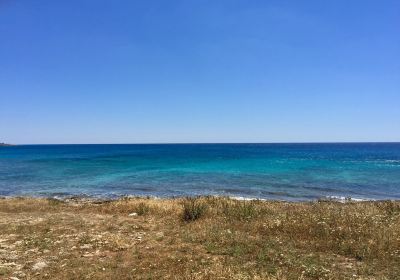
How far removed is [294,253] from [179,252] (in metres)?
3.47

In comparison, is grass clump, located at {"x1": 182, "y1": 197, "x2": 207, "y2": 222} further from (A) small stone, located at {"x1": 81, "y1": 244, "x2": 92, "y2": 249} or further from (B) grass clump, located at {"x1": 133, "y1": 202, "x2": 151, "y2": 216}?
(A) small stone, located at {"x1": 81, "y1": 244, "x2": 92, "y2": 249}

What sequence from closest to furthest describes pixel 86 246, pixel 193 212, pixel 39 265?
1. pixel 39 265
2. pixel 86 246
3. pixel 193 212

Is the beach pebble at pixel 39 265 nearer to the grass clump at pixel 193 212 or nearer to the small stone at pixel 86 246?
the small stone at pixel 86 246

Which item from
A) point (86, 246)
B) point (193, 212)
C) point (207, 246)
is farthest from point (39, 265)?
point (193, 212)

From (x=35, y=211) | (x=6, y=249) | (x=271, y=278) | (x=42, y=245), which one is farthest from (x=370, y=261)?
(x=35, y=211)

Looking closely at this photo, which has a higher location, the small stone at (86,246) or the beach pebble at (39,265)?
the small stone at (86,246)

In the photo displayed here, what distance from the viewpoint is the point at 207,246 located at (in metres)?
11.5

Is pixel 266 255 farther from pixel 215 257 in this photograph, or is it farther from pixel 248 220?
pixel 248 220

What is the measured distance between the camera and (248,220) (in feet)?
49.9

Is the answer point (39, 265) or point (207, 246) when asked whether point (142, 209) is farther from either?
point (39, 265)

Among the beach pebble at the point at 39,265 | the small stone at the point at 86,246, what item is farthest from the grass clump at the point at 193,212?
the beach pebble at the point at 39,265

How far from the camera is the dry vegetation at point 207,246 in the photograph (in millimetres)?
9367

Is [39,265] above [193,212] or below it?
below

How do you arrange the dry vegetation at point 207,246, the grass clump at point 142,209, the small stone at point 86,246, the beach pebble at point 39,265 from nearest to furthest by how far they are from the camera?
1. the dry vegetation at point 207,246
2. the beach pebble at point 39,265
3. the small stone at point 86,246
4. the grass clump at point 142,209
